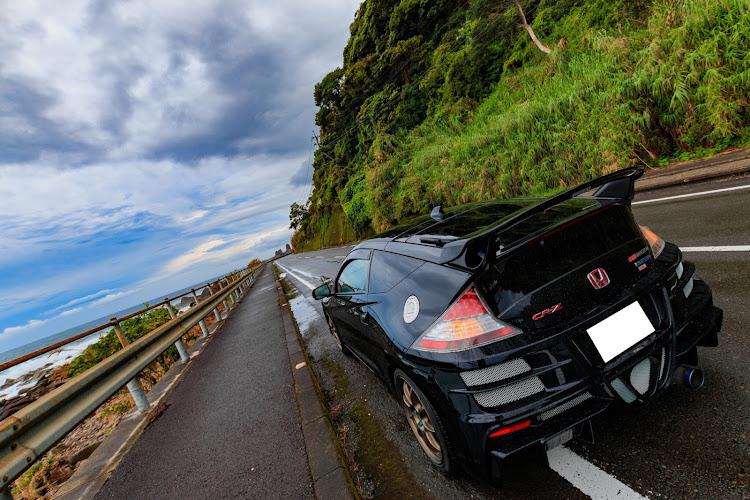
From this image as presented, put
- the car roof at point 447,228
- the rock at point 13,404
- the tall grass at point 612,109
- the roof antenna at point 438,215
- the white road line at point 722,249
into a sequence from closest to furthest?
the car roof at point 447,228 < the roof antenna at point 438,215 < the white road line at point 722,249 < the rock at point 13,404 < the tall grass at point 612,109

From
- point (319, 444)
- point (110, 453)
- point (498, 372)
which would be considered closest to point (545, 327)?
point (498, 372)

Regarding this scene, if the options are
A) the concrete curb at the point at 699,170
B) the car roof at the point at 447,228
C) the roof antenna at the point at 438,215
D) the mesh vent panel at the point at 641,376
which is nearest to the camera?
the mesh vent panel at the point at 641,376

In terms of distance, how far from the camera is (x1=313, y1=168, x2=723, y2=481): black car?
1.58m

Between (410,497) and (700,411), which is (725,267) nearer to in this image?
(700,411)

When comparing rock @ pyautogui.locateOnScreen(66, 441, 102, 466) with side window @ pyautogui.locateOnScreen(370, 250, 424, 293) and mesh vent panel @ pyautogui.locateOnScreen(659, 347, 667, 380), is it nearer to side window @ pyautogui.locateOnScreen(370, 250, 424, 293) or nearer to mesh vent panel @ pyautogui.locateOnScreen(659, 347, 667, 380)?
side window @ pyautogui.locateOnScreen(370, 250, 424, 293)

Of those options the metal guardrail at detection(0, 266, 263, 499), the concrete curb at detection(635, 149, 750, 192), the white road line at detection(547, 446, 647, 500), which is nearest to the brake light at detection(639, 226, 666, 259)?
the white road line at detection(547, 446, 647, 500)

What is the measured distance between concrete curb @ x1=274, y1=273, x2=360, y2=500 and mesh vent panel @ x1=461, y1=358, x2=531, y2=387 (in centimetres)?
112

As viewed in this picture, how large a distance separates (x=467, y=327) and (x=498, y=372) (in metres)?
0.25

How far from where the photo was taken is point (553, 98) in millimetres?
12352

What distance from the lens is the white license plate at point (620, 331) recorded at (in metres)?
1.61

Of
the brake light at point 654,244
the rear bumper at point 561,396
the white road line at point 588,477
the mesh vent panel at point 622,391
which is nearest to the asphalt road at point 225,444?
the rear bumper at point 561,396

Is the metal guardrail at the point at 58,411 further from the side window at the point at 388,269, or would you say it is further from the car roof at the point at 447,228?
the car roof at the point at 447,228

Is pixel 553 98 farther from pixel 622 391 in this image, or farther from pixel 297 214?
pixel 297 214

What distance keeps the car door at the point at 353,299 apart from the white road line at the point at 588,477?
153 centimetres
